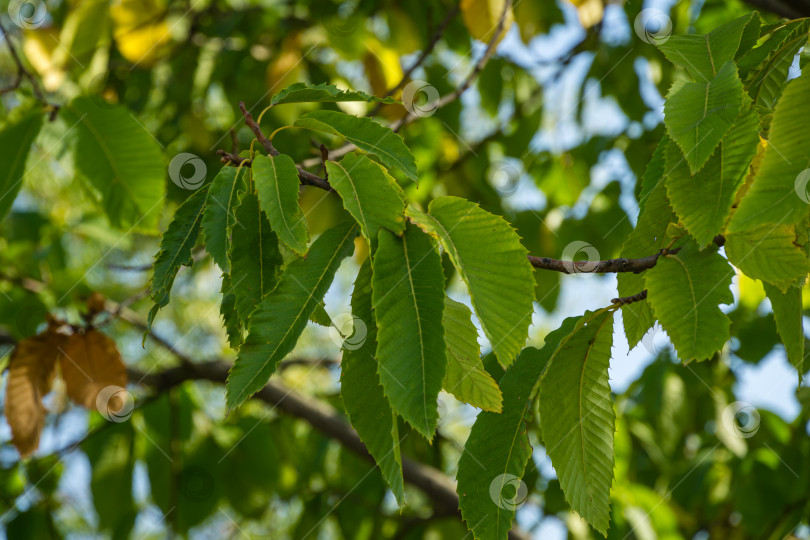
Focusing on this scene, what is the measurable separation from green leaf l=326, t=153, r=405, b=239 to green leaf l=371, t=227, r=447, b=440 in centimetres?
1

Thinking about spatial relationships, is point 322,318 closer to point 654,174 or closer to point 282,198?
point 282,198

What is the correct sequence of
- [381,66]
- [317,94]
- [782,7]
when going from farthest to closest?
[381,66] → [782,7] → [317,94]

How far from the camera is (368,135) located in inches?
26.4

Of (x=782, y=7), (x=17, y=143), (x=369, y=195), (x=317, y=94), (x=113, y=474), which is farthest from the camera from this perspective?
(x=113, y=474)

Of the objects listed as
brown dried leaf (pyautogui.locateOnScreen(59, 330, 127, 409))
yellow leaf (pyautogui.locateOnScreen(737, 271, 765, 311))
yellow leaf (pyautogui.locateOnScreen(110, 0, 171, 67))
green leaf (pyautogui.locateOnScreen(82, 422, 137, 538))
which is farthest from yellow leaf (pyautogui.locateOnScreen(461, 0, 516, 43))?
green leaf (pyautogui.locateOnScreen(82, 422, 137, 538))

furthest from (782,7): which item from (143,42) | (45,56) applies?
(45,56)

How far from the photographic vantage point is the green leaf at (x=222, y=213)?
23.5 inches

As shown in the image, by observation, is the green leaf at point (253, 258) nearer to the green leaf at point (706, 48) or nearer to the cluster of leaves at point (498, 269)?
the cluster of leaves at point (498, 269)

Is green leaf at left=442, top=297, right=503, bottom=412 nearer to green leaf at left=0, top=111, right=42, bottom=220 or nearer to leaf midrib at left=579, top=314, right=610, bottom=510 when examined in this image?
leaf midrib at left=579, top=314, right=610, bottom=510

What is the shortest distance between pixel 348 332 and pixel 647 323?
0.28 meters

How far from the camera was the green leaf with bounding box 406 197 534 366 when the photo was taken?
54 cm

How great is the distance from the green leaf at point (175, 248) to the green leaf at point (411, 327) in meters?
0.19

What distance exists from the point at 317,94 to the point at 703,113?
0.33 metres

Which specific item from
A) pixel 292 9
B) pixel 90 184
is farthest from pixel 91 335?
pixel 292 9
